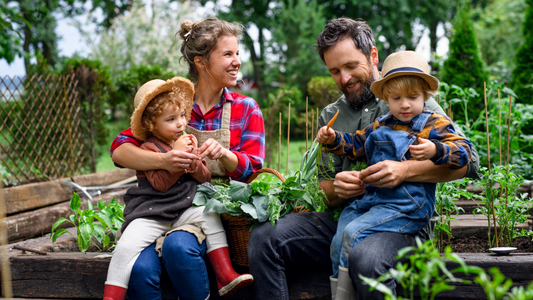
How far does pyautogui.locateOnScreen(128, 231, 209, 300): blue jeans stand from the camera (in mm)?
1842

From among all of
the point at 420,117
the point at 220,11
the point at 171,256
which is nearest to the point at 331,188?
the point at 420,117

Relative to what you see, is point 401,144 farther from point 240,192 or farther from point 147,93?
point 147,93

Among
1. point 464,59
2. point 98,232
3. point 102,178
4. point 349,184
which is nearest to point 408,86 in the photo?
point 349,184

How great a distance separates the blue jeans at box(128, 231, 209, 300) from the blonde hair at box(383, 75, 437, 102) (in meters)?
1.16

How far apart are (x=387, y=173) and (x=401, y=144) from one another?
0.18 m

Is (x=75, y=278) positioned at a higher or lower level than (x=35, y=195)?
lower

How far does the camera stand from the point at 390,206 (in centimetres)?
171

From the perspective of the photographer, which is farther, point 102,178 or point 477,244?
point 102,178

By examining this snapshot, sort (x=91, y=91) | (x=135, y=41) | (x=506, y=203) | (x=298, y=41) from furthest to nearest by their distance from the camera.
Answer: (x=135, y=41) → (x=298, y=41) → (x=91, y=91) → (x=506, y=203)

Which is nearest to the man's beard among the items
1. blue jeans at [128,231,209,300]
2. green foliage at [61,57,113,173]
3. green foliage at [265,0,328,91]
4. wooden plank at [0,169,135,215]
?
blue jeans at [128,231,209,300]

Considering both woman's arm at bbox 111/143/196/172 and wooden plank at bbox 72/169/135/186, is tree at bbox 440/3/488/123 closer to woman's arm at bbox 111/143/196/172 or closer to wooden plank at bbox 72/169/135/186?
wooden plank at bbox 72/169/135/186

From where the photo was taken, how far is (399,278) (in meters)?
0.90

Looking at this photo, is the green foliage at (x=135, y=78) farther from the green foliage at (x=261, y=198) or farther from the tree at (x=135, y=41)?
the tree at (x=135, y=41)

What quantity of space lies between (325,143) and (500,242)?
1.38 m
